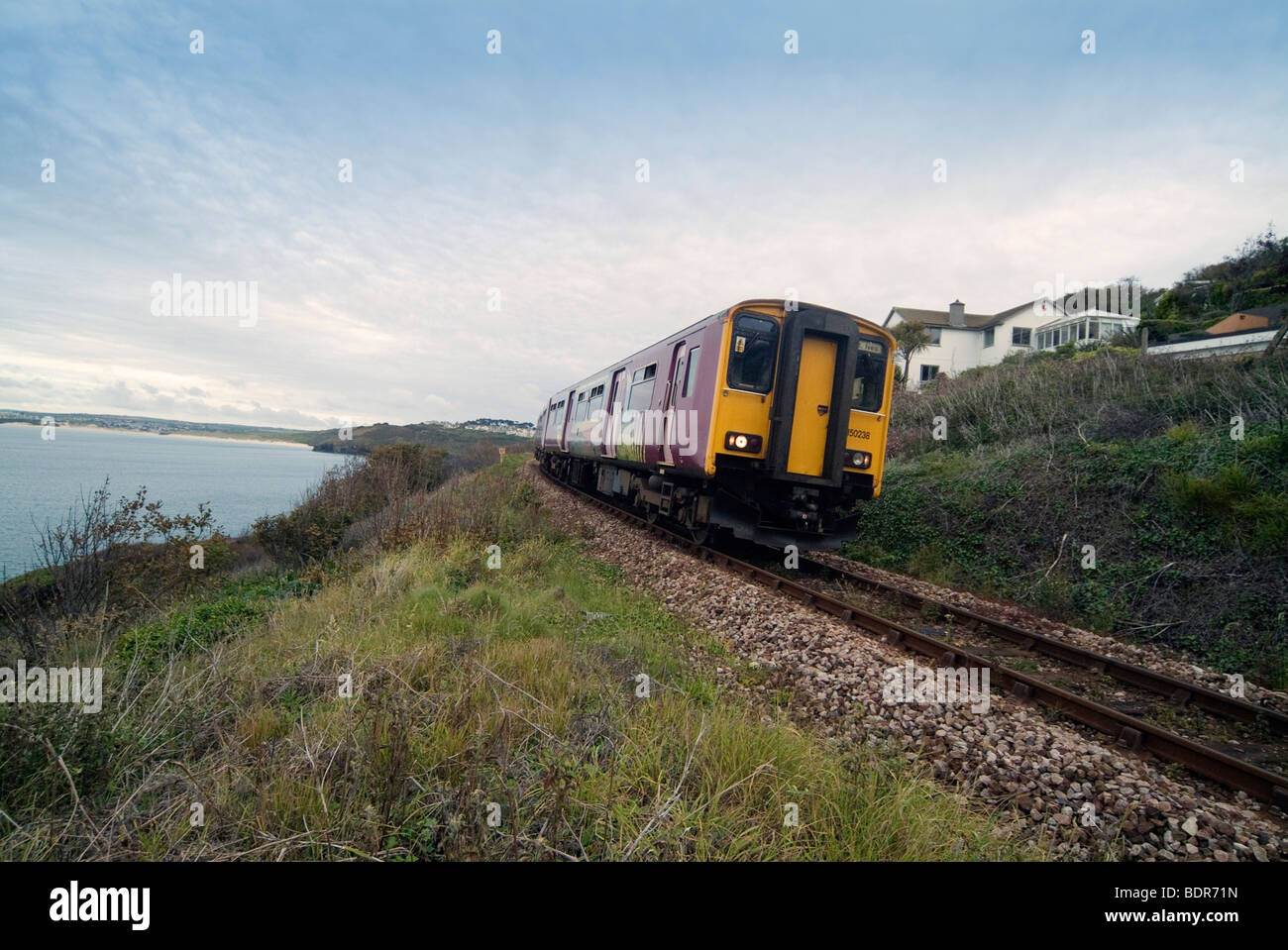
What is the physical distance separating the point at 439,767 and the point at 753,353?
6986mm

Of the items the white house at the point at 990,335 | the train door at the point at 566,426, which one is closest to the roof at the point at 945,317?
the white house at the point at 990,335

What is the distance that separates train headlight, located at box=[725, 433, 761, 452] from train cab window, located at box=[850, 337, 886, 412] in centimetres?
169

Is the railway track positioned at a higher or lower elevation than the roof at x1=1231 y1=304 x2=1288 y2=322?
lower

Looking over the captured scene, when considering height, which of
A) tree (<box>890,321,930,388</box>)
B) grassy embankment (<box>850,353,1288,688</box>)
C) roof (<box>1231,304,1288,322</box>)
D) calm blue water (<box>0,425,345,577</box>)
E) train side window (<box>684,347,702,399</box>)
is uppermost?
roof (<box>1231,304,1288,322</box>)

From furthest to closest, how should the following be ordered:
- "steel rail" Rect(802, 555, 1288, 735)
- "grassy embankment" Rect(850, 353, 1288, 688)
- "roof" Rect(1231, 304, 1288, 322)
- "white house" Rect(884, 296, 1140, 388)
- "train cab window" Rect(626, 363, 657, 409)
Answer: "white house" Rect(884, 296, 1140, 388) < "roof" Rect(1231, 304, 1288, 322) < "train cab window" Rect(626, 363, 657, 409) < "grassy embankment" Rect(850, 353, 1288, 688) < "steel rail" Rect(802, 555, 1288, 735)

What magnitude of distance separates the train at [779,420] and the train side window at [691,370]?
2cm

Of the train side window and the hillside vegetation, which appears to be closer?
the train side window

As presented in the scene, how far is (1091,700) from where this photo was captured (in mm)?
4812

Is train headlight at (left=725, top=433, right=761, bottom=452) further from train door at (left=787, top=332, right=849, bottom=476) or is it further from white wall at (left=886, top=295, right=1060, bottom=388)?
white wall at (left=886, top=295, right=1060, bottom=388)

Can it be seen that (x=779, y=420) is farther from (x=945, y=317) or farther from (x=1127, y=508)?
(x=945, y=317)

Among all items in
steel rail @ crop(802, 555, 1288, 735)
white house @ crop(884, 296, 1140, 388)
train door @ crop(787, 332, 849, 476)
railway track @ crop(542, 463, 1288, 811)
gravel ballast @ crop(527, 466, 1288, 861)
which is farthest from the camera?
white house @ crop(884, 296, 1140, 388)

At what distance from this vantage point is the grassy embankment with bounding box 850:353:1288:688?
679 cm

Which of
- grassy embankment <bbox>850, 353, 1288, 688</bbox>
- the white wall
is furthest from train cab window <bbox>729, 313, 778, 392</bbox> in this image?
Answer: the white wall

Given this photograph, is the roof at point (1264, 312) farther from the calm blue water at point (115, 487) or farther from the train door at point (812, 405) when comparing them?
the calm blue water at point (115, 487)
